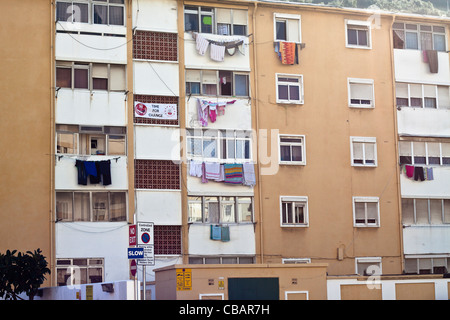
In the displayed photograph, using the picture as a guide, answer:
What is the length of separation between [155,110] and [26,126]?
605 centimetres

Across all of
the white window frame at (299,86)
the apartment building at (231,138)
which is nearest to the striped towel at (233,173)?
the apartment building at (231,138)

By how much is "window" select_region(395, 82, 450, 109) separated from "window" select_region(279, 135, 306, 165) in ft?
20.8

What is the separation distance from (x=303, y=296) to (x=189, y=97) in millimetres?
12626

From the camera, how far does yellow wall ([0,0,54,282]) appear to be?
37938mm

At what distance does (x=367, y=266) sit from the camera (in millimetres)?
42562

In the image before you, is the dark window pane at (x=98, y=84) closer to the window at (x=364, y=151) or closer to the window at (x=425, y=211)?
the window at (x=364, y=151)

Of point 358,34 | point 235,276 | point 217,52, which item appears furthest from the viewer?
point 358,34

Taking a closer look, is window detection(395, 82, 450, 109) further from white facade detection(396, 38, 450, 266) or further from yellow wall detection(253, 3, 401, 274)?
yellow wall detection(253, 3, 401, 274)

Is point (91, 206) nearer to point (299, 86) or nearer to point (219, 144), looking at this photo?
point (219, 144)

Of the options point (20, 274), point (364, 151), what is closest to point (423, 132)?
point (364, 151)

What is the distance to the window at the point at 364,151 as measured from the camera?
4384 cm

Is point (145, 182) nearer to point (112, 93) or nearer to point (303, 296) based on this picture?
point (112, 93)

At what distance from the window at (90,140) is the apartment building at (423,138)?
48.9 ft
